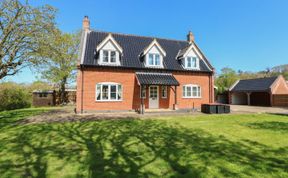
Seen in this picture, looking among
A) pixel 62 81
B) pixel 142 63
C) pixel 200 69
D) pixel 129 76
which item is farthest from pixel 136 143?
pixel 62 81

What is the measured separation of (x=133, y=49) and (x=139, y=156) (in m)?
18.0

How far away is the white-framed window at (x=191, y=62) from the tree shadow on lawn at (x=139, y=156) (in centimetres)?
1512

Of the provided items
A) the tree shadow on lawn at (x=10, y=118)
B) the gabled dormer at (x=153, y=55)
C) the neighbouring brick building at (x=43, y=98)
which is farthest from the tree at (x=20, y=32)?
the neighbouring brick building at (x=43, y=98)

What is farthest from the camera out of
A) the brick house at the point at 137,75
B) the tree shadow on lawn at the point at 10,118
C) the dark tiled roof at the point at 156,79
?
the dark tiled roof at the point at 156,79

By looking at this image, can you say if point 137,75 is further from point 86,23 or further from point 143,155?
point 143,155

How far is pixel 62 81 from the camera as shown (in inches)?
1339

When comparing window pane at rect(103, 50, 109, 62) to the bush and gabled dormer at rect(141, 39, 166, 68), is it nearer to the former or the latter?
gabled dormer at rect(141, 39, 166, 68)

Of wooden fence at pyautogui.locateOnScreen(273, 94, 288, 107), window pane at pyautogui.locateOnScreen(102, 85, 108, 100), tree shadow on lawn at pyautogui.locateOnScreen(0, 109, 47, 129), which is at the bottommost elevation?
tree shadow on lawn at pyautogui.locateOnScreen(0, 109, 47, 129)

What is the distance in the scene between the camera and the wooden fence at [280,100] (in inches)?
1165

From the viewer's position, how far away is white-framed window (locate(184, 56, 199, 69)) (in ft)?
74.9

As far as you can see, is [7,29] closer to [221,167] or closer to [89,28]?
[89,28]

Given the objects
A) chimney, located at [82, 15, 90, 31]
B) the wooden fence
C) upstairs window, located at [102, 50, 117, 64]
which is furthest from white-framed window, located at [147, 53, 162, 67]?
the wooden fence

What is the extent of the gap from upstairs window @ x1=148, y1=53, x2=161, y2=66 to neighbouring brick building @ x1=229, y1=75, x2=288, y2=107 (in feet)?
72.7

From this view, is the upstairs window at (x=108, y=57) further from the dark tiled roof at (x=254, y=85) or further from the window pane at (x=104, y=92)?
the dark tiled roof at (x=254, y=85)
